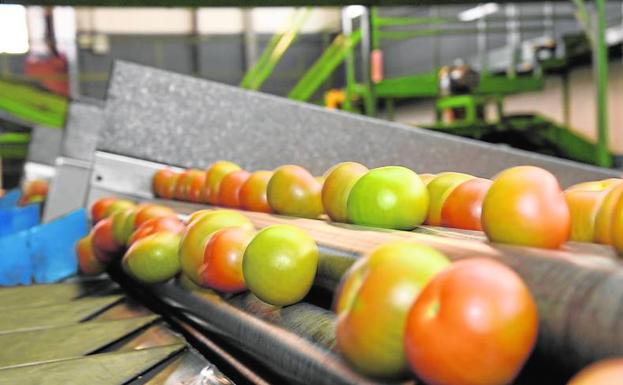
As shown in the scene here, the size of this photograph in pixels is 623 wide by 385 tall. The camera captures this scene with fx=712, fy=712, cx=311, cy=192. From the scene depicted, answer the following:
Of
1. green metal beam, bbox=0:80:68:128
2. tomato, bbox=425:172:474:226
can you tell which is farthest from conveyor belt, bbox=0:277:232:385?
green metal beam, bbox=0:80:68:128

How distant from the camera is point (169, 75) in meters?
2.78

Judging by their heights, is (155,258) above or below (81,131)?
below

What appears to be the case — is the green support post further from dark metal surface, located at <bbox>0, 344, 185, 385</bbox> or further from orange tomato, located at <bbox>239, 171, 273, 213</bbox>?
dark metal surface, located at <bbox>0, 344, 185, 385</bbox>

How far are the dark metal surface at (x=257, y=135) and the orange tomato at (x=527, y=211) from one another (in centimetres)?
167

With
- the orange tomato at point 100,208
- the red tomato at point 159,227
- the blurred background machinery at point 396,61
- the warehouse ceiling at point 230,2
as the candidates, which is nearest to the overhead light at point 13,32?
the blurred background machinery at point 396,61

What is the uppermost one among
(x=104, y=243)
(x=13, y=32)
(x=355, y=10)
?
(x=355, y=10)

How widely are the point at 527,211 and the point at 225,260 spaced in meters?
0.58

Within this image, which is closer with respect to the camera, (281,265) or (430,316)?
(430,316)

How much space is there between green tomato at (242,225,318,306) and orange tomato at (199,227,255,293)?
0.12 meters

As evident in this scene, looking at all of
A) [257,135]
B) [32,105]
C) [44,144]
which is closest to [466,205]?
[257,135]

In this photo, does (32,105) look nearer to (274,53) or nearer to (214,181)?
(274,53)

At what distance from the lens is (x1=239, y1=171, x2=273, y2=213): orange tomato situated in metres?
1.88

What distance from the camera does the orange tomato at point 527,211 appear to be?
2.87ft

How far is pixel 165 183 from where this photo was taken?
264 cm
